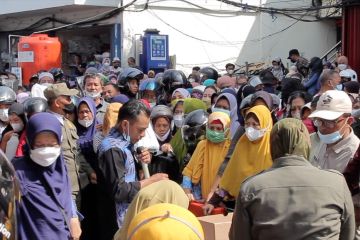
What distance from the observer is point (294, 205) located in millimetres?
3217

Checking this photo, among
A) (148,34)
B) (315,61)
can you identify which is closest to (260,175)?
(315,61)

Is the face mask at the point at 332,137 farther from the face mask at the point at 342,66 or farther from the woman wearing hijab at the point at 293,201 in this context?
the face mask at the point at 342,66

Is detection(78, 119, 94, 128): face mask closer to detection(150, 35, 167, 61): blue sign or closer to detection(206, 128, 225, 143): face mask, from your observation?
detection(206, 128, 225, 143): face mask

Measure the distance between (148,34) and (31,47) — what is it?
195 inches

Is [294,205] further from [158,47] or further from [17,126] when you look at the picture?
[158,47]

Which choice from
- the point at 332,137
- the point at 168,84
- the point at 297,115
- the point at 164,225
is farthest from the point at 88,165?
the point at 168,84

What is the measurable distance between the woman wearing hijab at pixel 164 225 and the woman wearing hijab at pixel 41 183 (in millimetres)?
1693

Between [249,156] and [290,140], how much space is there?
1.95 metres

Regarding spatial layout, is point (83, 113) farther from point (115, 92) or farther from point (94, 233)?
point (115, 92)

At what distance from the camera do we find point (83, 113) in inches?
266

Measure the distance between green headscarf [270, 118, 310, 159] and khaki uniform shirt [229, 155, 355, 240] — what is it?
0.04 metres

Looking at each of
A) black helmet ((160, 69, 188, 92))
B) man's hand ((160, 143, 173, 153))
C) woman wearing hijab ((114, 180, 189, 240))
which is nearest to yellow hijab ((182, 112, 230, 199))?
man's hand ((160, 143, 173, 153))

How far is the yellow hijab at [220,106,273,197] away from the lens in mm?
5234

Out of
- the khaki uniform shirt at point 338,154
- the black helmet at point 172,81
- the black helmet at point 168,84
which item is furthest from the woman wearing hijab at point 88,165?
the black helmet at point 172,81
